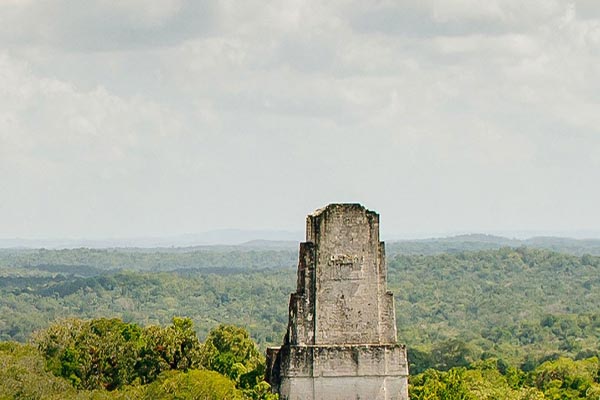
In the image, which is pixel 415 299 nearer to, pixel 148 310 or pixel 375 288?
pixel 148 310

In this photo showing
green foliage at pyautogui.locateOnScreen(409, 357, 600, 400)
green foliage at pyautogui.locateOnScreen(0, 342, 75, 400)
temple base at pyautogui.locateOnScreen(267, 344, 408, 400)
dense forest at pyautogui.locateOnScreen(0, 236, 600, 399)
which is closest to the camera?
temple base at pyautogui.locateOnScreen(267, 344, 408, 400)

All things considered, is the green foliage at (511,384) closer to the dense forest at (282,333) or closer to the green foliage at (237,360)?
the dense forest at (282,333)

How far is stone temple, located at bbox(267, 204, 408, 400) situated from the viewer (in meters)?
25.3

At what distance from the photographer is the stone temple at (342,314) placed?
25266 mm

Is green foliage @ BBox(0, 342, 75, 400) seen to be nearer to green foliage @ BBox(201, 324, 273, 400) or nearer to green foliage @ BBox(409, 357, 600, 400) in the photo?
green foliage @ BBox(201, 324, 273, 400)

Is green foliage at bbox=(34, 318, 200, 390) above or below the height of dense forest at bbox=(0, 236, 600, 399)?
above

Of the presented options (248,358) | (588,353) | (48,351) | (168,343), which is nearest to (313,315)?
(168,343)

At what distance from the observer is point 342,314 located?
83.3 ft

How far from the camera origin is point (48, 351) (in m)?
37.4

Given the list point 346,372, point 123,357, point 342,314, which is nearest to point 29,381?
point 123,357

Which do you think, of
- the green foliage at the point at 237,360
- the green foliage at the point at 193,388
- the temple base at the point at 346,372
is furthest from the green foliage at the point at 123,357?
the temple base at the point at 346,372

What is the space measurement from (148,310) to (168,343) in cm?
14808

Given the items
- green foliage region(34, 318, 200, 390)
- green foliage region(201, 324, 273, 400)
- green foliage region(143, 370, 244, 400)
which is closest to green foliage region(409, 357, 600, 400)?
green foliage region(201, 324, 273, 400)

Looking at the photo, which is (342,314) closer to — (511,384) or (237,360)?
(237,360)
